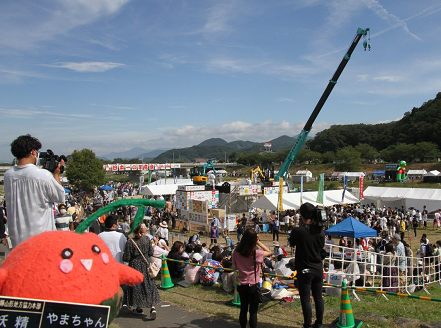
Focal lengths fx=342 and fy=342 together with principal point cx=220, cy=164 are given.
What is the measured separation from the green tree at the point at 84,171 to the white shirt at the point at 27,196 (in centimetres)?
4549

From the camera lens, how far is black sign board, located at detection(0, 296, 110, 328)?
2.25m

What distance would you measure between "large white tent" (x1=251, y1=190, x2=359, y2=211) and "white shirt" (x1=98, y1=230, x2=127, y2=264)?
15.9 m

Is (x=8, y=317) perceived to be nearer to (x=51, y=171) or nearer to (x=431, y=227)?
(x=51, y=171)

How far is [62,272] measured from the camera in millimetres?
2484

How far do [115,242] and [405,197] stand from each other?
23.1 metres

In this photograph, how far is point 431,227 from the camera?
863 inches

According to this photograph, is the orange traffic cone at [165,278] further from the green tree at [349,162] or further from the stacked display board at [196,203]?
the green tree at [349,162]

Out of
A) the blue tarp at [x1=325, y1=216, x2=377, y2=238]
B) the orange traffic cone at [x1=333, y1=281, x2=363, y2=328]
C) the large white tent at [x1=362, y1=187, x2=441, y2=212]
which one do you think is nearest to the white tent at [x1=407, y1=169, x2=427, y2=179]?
the large white tent at [x1=362, y1=187, x2=441, y2=212]

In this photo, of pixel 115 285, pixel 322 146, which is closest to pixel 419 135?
pixel 322 146

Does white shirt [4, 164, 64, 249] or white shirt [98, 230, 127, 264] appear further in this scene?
white shirt [98, 230, 127, 264]

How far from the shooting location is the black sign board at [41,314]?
2.25 m

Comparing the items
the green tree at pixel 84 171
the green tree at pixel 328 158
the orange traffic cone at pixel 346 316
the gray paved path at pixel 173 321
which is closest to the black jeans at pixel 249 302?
the gray paved path at pixel 173 321

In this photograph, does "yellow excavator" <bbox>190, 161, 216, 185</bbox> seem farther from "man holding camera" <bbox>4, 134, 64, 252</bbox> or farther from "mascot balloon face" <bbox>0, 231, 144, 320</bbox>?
"mascot balloon face" <bbox>0, 231, 144, 320</bbox>

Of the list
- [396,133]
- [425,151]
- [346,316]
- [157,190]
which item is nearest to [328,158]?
[396,133]
